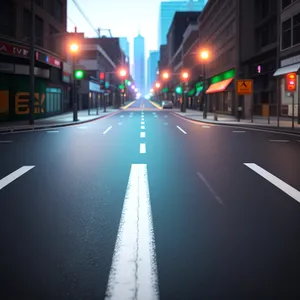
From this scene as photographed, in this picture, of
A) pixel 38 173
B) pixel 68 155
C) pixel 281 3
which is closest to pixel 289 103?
pixel 281 3

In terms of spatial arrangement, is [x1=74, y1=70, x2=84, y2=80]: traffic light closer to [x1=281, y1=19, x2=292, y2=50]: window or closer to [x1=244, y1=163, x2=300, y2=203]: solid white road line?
[x1=281, y1=19, x2=292, y2=50]: window

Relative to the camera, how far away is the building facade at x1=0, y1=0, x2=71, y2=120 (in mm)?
31891

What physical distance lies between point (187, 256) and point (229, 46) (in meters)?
49.3

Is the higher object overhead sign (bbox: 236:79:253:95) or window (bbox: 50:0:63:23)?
window (bbox: 50:0:63:23)

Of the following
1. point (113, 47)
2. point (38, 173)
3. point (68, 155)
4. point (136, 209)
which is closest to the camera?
point (136, 209)

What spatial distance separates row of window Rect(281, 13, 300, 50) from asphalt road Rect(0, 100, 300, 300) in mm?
23313

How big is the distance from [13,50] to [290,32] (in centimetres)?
1951

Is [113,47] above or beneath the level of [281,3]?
above

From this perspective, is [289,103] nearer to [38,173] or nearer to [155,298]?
[38,173]

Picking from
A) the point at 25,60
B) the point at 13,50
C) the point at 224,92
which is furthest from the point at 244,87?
the point at 224,92

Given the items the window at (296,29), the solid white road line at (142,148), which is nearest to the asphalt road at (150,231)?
the solid white road line at (142,148)

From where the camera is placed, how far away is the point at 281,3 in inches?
1375

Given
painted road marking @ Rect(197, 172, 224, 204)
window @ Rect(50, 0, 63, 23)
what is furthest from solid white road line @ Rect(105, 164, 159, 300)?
window @ Rect(50, 0, 63, 23)

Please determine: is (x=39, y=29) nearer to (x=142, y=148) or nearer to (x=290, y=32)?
(x=290, y=32)
